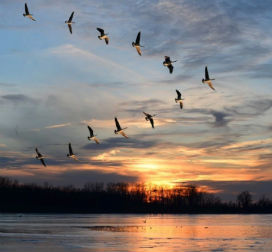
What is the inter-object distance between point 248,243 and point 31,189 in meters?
112

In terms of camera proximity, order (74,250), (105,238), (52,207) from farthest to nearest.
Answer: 1. (52,207)
2. (105,238)
3. (74,250)

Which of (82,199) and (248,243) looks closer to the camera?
(248,243)

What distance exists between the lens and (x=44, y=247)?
2911 cm

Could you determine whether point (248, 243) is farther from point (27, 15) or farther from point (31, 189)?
point (31, 189)

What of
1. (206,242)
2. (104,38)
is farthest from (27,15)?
(206,242)

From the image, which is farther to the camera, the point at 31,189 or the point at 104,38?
the point at 31,189

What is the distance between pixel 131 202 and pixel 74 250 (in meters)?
133

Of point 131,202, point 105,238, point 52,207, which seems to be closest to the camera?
point 105,238

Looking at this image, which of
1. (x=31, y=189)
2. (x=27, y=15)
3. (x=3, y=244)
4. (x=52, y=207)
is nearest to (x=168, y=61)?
(x=27, y=15)

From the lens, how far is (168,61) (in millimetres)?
31594

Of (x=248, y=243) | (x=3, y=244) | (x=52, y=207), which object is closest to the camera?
(x=3, y=244)

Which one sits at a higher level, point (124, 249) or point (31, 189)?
point (31, 189)

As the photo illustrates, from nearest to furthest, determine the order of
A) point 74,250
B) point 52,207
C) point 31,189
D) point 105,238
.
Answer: point 74,250
point 105,238
point 52,207
point 31,189

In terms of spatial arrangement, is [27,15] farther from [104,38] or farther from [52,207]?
[52,207]
